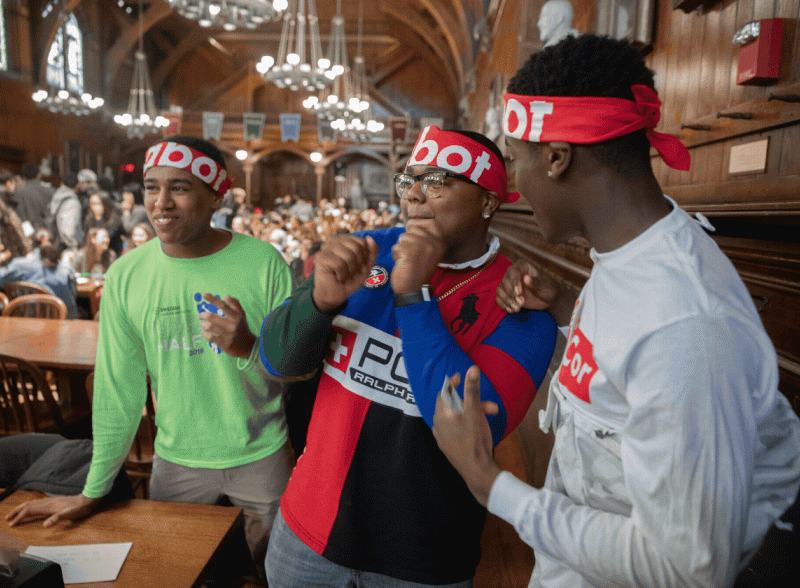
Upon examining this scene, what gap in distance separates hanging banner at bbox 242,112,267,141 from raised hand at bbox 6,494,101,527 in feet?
59.5

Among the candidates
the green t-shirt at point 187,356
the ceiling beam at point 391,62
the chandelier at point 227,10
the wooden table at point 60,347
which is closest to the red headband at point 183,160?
the green t-shirt at point 187,356

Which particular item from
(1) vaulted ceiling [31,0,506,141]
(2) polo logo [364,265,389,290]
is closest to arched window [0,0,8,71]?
(1) vaulted ceiling [31,0,506,141]

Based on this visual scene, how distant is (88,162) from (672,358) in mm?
21672

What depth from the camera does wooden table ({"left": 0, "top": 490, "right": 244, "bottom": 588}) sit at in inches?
45.4

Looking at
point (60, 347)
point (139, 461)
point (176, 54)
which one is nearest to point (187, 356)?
point (139, 461)

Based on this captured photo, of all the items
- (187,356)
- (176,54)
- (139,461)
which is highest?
(176,54)

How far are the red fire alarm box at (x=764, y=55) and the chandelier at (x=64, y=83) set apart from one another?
15.6 metres

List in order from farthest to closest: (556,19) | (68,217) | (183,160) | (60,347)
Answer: (68,217) < (60,347) < (556,19) < (183,160)

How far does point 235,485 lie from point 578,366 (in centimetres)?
128

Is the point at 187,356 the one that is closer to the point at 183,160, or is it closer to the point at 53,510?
the point at 53,510

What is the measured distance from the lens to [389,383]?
109 centimetres

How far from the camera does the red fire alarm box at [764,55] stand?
135 cm

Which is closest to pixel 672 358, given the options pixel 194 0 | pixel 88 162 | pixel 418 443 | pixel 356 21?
pixel 418 443

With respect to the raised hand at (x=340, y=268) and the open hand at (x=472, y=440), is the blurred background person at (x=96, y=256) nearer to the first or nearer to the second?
the raised hand at (x=340, y=268)
